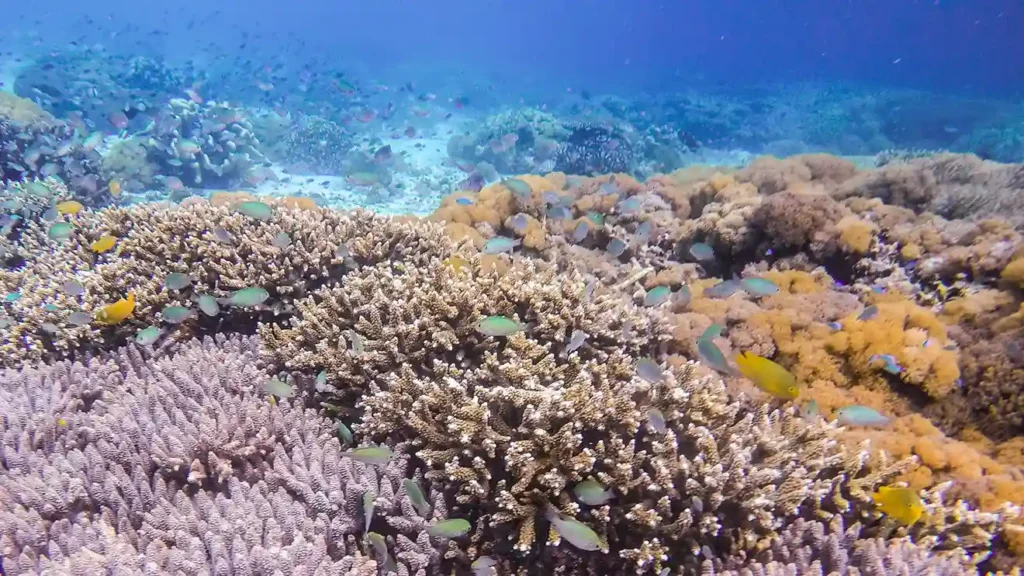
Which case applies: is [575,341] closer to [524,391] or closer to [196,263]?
[524,391]

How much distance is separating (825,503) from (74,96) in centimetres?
2469

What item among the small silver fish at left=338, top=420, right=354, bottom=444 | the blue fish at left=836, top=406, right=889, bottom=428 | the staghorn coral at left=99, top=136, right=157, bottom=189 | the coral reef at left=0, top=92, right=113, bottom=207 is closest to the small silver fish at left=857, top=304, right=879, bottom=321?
the blue fish at left=836, top=406, right=889, bottom=428

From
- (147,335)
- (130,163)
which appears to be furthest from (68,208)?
(130,163)

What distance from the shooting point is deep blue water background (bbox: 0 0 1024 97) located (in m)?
53.9

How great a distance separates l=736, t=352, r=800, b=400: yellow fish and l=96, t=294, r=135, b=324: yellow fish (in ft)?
16.1

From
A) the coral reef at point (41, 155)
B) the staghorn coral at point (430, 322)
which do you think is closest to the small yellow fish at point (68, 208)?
the coral reef at point (41, 155)

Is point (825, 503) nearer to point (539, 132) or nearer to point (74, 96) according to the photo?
point (539, 132)

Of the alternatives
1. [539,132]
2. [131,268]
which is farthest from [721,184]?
[539,132]

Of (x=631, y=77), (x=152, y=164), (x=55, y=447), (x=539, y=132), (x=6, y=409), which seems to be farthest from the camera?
(x=631, y=77)

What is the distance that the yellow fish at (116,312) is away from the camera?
447 cm

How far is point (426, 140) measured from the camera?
77.3 ft

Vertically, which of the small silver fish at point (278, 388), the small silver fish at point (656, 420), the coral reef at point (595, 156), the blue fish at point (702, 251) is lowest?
the small silver fish at point (656, 420)

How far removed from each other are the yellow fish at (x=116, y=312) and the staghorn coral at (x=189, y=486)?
75cm

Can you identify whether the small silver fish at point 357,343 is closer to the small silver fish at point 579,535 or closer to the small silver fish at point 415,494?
the small silver fish at point 415,494
